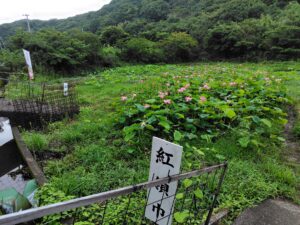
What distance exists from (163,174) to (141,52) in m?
20.5

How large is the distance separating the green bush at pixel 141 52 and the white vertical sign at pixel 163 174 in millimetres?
20253

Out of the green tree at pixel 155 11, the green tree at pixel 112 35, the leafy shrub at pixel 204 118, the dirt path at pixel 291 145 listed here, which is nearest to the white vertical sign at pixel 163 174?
the leafy shrub at pixel 204 118

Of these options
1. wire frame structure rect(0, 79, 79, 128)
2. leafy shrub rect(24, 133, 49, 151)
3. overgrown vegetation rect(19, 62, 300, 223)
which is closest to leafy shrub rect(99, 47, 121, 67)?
wire frame structure rect(0, 79, 79, 128)

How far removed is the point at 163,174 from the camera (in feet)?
6.41

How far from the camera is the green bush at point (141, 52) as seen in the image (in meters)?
21.5

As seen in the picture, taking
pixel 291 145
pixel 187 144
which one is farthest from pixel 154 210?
pixel 291 145

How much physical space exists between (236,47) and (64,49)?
13.6 metres

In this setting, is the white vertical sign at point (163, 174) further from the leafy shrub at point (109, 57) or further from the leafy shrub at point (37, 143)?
the leafy shrub at point (109, 57)

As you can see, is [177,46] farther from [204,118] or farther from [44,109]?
[204,118]

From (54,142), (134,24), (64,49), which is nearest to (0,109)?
(54,142)

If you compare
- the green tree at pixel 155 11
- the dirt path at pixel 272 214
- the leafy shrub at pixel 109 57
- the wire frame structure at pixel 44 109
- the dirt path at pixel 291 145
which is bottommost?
the leafy shrub at pixel 109 57

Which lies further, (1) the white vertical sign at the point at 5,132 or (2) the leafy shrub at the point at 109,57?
(2) the leafy shrub at the point at 109,57

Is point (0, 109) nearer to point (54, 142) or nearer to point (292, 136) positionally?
point (54, 142)

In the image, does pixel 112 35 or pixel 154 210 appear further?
pixel 112 35
